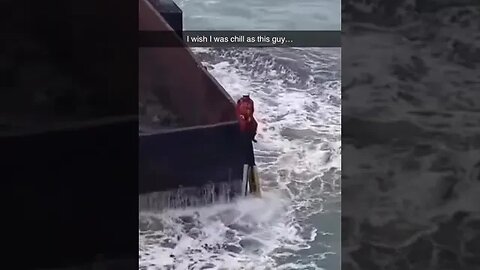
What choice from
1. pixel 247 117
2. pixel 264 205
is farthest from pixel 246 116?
pixel 264 205

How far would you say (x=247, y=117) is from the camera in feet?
3.91

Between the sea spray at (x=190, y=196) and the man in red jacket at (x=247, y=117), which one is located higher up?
the man in red jacket at (x=247, y=117)

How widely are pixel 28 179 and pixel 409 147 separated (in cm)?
57

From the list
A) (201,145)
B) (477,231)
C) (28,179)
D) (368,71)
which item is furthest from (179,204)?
(477,231)

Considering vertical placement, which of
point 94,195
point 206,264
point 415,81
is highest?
point 415,81

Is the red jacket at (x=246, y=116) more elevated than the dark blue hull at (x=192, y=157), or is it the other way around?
the red jacket at (x=246, y=116)

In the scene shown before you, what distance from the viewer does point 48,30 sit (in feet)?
3.89

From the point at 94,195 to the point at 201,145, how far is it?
0.58 feet

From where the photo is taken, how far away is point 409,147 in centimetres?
119

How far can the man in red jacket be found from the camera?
1.19 metres

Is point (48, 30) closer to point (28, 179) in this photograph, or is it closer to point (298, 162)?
point (28, 179)

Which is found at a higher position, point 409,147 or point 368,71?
point 368,71

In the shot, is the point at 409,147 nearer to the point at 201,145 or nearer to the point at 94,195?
the point at 201,145

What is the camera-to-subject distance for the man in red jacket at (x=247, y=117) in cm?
119
